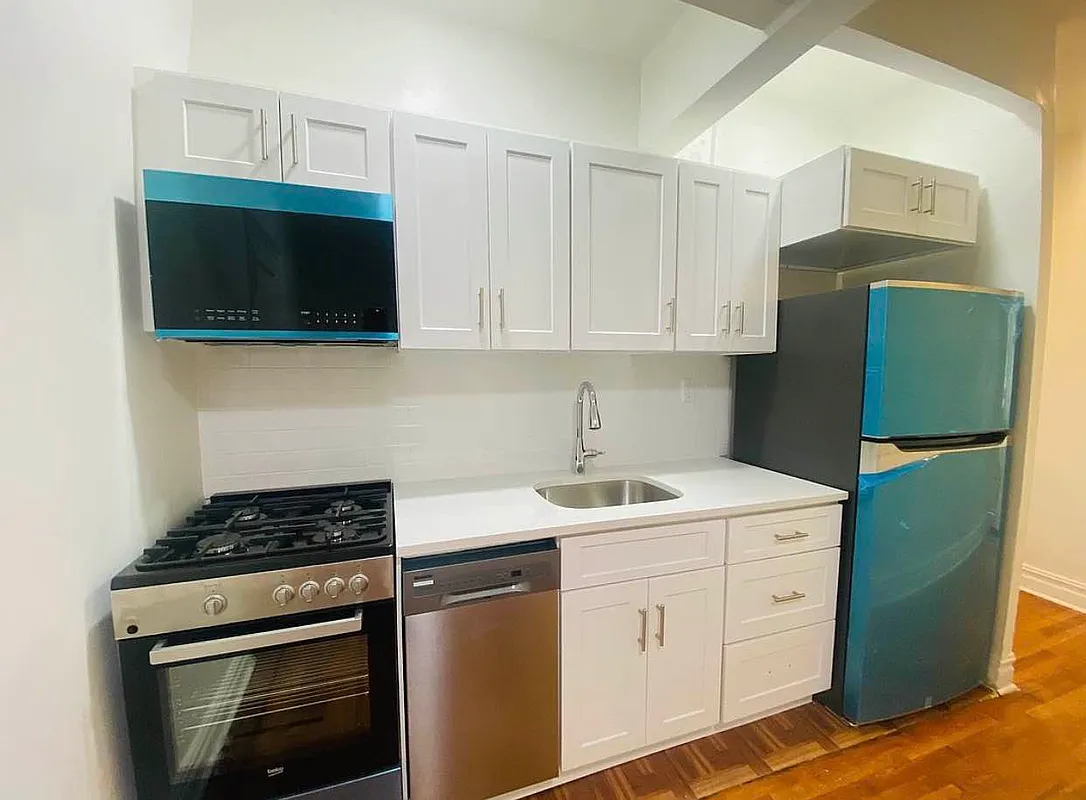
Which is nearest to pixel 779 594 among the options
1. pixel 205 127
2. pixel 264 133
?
pixel 264 133

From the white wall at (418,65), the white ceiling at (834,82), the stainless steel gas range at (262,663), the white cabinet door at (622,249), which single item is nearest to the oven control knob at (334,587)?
the stainless steel gas range at (262,663)

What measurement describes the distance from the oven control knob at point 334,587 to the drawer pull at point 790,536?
5.10 ft

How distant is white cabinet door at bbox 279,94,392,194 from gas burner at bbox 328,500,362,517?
106 centimetres

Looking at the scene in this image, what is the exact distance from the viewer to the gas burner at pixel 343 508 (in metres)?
1.52

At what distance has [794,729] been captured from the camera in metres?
1.86

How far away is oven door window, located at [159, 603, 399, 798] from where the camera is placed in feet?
3.89

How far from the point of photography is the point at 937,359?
5.87 ft

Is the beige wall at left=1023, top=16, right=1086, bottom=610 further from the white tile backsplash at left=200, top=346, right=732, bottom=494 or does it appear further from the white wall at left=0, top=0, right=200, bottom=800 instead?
the white wall at left=0, top=0, right=200, bottom=800

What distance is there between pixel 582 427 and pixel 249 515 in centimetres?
138

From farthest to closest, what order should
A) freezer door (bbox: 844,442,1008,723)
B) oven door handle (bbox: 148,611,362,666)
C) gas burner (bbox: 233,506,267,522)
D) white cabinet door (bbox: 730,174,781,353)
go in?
white cabinet door (bbox: 730,174,781,353) < freezer door (bbox: 844,442,1008,723) < gas burner (bbox: 233,506,267,522) < oven door handle (bbox: 148,611,362,666)

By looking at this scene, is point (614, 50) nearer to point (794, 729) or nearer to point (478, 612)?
point (478, 612)

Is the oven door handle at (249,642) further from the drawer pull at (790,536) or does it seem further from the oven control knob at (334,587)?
the drawer pull at (790,536)

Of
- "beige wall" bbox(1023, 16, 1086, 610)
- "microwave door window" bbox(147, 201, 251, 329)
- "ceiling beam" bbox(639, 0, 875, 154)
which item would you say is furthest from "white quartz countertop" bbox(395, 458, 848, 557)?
"beige wall" bbox(1023, 16, 1086, 610)

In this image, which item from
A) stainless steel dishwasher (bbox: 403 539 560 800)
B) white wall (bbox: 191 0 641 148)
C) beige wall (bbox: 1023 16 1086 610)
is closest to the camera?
stainless steel dishwasher (bbox: 403 539 560 800)
